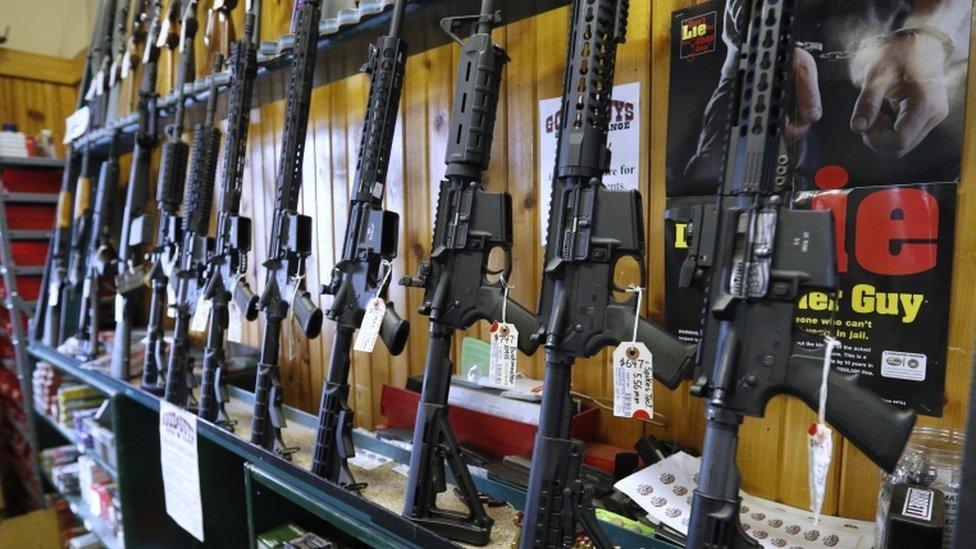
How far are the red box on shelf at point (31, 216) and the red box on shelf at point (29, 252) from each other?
6 centimetres

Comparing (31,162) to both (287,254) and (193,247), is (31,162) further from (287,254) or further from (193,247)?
(287,254)

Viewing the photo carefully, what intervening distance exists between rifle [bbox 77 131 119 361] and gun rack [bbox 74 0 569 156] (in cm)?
42

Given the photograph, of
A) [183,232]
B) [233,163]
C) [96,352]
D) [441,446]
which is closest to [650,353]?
[441,446]

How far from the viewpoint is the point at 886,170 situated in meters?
0.70

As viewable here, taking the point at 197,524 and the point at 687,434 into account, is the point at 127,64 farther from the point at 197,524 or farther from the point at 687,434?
the point at 687,434

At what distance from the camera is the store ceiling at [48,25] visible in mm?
2764

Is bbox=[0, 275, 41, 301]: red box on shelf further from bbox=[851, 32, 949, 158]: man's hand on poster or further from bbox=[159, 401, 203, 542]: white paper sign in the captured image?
bbox=[851, 32, 949, 158]: man's hand on poster

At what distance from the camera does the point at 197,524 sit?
4.29 feet

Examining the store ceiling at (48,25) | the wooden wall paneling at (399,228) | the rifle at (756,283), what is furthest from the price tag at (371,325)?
the store ceiling at (48,25)

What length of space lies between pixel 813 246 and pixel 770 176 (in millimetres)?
83

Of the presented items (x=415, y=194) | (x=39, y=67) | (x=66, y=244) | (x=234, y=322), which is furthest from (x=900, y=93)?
(x=39, y=67)

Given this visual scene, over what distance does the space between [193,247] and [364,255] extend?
2.40 ft

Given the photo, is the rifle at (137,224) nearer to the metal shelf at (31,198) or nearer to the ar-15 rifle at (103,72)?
the ar-15 rifle at (103,72)

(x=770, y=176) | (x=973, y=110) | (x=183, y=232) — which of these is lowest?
(x=183, y=232)
